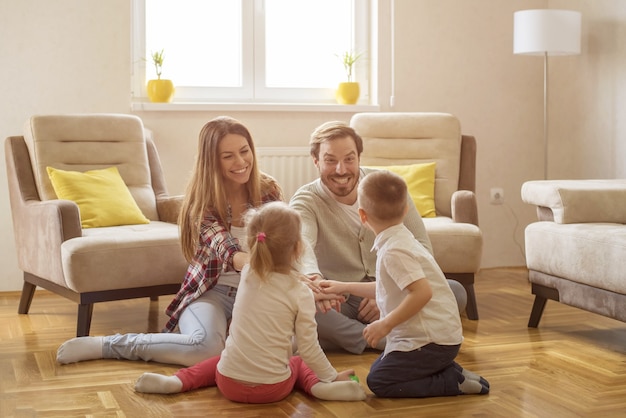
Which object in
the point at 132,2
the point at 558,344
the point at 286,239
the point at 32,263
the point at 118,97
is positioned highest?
the point at 132,2

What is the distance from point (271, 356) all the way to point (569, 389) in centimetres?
95

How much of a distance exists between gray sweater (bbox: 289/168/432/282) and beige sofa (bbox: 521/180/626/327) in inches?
A: 22.0

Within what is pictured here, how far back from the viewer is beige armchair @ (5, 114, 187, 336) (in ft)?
10.7

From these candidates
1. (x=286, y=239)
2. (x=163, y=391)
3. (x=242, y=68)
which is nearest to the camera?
(x=286, y=239)

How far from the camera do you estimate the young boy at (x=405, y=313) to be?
2377mm

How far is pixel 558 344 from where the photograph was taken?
3217 mm

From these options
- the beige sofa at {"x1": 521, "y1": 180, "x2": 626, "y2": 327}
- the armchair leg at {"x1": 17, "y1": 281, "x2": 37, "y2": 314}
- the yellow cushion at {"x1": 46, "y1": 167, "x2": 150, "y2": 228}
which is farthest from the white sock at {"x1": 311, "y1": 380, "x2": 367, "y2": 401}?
the armchair leg at {"x1": 17, "y1": 281, "x2": 37, "y2": 314}

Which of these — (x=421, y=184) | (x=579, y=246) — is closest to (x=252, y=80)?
(x=421, y=184)

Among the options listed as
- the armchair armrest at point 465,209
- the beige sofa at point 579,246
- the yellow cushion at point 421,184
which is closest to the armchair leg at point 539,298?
the beige sofa at point 579,246

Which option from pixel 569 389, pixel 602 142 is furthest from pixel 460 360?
pixel 602 142

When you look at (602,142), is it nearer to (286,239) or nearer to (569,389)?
(569,389)

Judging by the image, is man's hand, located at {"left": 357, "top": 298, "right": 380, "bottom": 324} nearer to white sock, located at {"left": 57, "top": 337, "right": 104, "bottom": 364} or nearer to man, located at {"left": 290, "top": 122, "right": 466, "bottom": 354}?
man, located at {"left": 290, "top": 122, "right": 466, "bottom": 354}

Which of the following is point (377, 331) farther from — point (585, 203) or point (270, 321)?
point (585, 203)

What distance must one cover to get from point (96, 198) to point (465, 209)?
1.67 m
